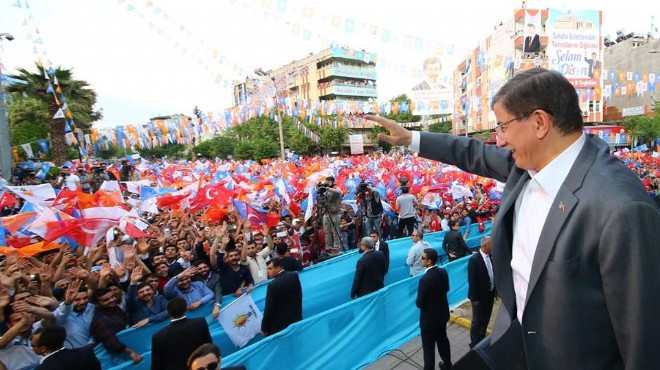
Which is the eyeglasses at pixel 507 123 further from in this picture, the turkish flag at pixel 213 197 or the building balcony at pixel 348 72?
the building balcony at pixel 348 72

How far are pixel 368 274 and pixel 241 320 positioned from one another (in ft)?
6.63

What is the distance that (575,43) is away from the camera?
45.5 meters

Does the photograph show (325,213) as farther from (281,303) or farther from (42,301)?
(42,301)

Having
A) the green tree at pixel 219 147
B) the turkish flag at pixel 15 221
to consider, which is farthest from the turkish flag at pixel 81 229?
the green tree at pixel 219 147

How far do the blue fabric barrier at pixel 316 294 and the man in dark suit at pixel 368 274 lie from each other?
49 centimetres

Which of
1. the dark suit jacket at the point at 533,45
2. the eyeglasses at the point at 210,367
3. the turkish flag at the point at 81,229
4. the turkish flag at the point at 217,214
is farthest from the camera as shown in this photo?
the dark suit jacket at the point at 533,45

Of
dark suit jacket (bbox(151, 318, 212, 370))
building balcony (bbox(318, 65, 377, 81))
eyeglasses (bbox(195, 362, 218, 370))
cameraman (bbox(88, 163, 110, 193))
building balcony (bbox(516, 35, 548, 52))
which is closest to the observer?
eyeglasses (bbox(195, 362, 218, 370))

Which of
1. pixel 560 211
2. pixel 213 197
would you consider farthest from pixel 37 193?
pixel 560 211

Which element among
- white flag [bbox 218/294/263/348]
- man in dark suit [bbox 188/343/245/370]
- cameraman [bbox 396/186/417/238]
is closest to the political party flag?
white flag [bbox 218/294/263/348]

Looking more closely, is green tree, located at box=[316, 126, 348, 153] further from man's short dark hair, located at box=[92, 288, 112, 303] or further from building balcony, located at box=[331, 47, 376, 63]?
man's short dark hair, located at box=[92, 288, 112, 303]

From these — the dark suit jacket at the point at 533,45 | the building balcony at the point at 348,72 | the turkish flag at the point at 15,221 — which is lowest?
the turkish flag at the point at 15,221

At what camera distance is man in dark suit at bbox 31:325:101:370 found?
10.6ft

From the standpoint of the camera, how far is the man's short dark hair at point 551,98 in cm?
132

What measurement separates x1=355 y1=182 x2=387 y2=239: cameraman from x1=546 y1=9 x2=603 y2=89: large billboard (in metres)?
45.0
